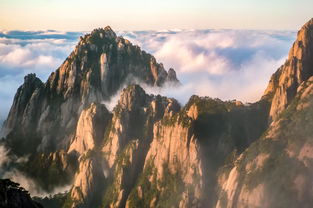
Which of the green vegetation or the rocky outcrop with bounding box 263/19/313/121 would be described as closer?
the rocky outcrop with bounding box 263/19/313/121

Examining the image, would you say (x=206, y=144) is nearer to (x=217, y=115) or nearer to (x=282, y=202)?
(x=217, y=115)

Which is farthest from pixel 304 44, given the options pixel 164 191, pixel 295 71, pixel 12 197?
pixel 12 197

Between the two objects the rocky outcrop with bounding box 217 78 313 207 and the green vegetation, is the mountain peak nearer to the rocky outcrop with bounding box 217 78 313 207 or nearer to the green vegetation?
the rocky outcrop with bounding box 217 78 313 207

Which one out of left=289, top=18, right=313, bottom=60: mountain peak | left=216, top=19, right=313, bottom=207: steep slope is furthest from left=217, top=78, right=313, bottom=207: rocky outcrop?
left=289, top=18, right=313, bottom=60: mountain peak

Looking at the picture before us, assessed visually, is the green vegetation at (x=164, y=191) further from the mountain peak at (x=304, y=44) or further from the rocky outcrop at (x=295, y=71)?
the mountain peak at (x=304, y=44)

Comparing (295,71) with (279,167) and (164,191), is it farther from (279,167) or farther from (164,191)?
(164,191)

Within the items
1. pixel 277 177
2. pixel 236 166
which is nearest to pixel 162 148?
pixel 236 166
